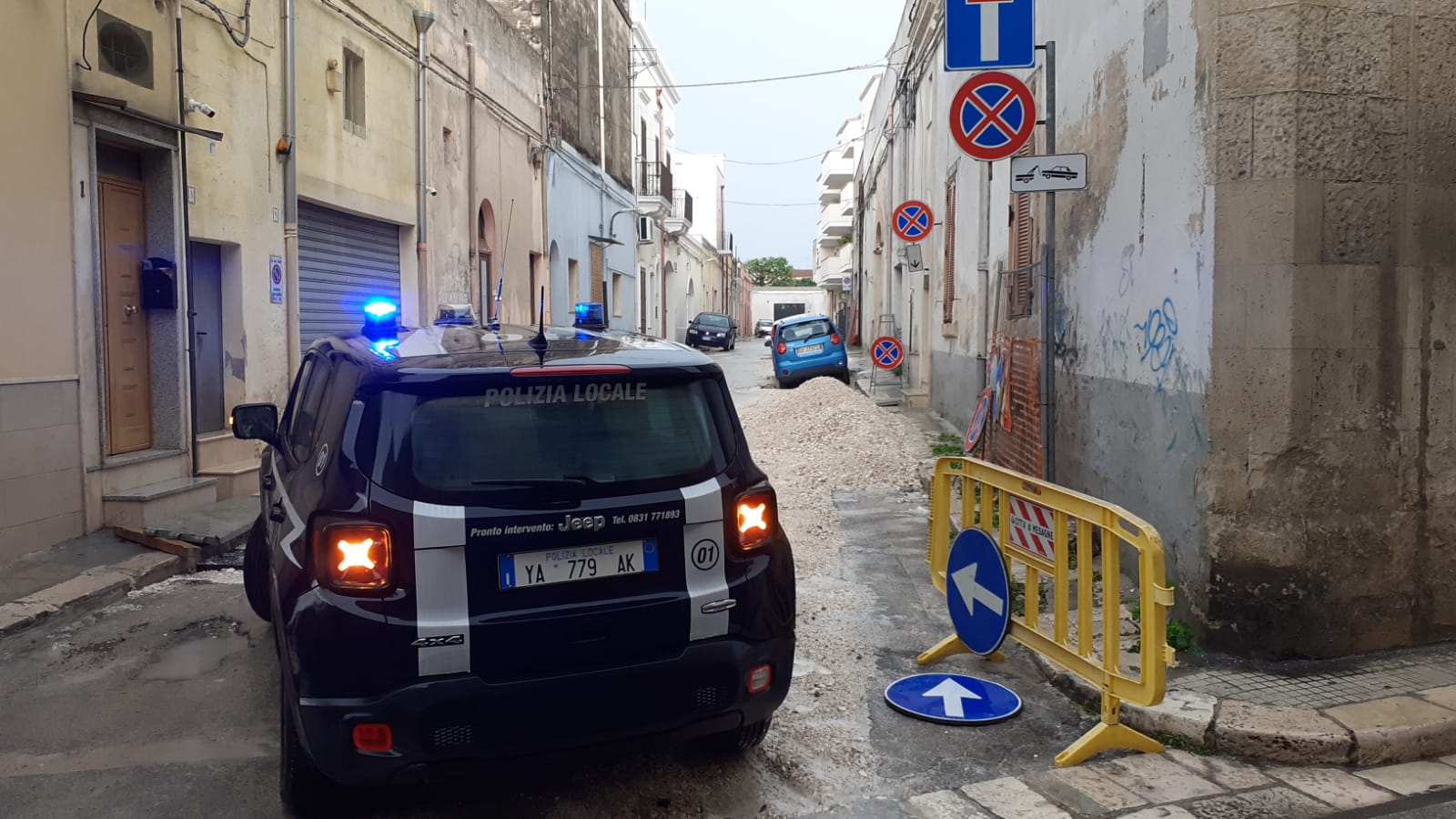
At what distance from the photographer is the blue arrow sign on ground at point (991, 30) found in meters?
6.36

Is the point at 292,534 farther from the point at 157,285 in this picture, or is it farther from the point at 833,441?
the point at 833,441

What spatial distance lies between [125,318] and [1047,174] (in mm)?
7058

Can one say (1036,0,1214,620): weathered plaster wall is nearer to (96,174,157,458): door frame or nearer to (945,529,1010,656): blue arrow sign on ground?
(945,529,1010,656): blue arrow sign on ground

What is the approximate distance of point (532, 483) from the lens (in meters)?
3.43

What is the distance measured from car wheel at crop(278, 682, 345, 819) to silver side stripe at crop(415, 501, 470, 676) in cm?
63

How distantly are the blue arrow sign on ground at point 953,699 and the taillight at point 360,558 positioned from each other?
252 cm

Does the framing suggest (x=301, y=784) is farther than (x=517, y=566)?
Yes

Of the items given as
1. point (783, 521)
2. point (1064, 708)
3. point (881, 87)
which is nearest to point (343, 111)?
point (783, 521)

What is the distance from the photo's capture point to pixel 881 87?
87.5ft

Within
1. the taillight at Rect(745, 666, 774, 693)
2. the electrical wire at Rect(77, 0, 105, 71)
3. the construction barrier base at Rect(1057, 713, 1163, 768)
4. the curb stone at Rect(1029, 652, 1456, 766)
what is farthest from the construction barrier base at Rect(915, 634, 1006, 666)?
the electrical wire at Rect(77, 0, 105, 71)

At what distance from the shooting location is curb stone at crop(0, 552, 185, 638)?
603 centimetres

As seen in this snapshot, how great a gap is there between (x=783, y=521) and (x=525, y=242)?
1293 cm

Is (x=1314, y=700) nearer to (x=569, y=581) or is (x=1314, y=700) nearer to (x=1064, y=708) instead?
(x=1064, y=708)

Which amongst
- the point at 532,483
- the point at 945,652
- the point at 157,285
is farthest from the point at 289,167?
the point at 532,483
